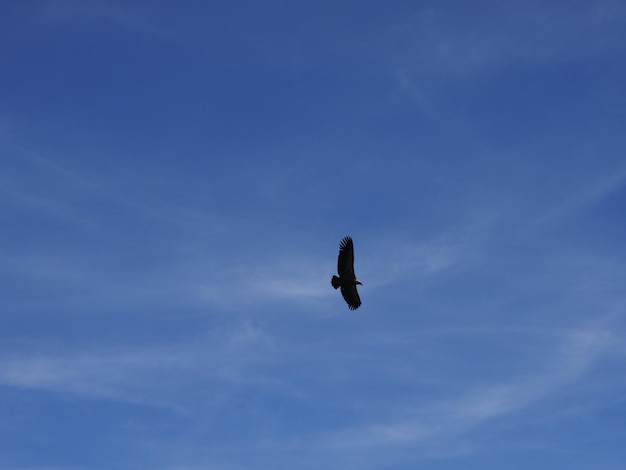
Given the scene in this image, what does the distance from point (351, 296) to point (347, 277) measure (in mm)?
1623

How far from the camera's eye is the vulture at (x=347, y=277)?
355ft

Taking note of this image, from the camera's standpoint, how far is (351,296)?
11062cm

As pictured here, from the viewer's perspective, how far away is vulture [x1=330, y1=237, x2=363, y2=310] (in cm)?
10806

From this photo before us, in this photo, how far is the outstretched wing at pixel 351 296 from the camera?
110 metres

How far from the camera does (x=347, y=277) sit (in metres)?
110

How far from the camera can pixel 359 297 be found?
364 ft

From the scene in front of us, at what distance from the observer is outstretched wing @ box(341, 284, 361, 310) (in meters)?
110

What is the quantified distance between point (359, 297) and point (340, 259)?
13.5 feet

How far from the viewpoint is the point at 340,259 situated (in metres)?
108
